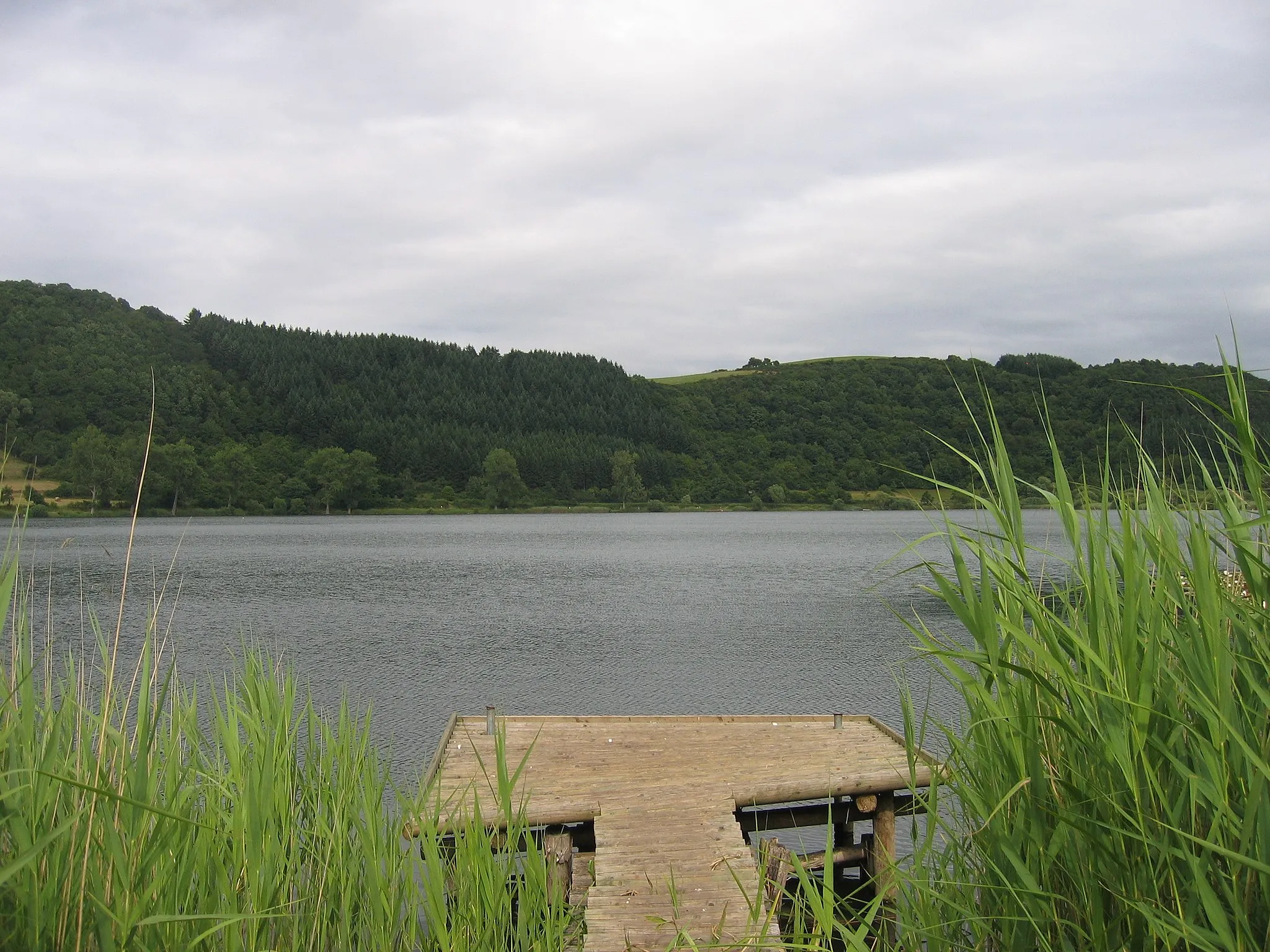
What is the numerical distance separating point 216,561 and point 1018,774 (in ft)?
155

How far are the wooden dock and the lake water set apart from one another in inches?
44.6

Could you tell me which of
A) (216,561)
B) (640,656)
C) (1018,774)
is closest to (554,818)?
(1018,774)

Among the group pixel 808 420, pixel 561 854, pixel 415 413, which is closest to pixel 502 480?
pixel 415 413

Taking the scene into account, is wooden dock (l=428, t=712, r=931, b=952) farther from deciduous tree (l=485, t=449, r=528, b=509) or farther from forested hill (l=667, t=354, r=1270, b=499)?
deciduous tree (l=485, t=449, r=528, b=509)

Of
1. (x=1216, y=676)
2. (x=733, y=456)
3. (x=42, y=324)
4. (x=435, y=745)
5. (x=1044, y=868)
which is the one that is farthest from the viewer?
(x=733, y=456)

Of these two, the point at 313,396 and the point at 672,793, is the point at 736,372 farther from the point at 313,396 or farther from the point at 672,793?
the point at 672,793

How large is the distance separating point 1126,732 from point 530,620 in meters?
24.4

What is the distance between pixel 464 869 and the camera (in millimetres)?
4391

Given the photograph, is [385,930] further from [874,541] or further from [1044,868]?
[874,541]

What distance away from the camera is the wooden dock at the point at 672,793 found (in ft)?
18.8

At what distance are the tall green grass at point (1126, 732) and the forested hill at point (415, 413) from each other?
61771 mm

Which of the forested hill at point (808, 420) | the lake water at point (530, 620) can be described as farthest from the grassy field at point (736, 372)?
the lake water at point (530, 620)

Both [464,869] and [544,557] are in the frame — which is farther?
[544,557]

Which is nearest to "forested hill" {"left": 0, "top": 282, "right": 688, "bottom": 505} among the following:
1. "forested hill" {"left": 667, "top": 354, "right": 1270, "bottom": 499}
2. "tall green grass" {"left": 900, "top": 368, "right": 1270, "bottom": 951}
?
"forested hill" {"left": 667, "top": 354, "right": 1270, "bottom": 499}
